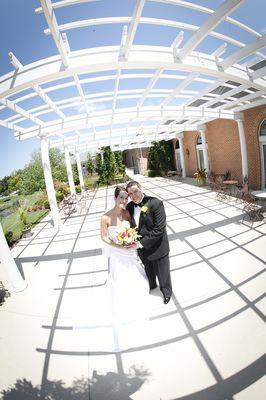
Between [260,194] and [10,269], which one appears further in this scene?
[260,194]

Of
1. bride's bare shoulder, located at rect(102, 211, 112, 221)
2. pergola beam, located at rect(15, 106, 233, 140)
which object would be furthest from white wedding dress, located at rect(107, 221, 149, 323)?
pergola beam, located at rect(15, 106, 233, 140)

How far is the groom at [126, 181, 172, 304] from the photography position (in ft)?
12.7

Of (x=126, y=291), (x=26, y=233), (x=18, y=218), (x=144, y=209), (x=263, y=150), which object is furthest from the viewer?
(x=18, y=218)

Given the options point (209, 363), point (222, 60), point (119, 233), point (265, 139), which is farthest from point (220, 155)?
point (209, 363)

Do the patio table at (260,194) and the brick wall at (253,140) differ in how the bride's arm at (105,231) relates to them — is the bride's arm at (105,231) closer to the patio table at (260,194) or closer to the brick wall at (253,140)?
the patio table at (260,194)

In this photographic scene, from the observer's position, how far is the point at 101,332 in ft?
11.9

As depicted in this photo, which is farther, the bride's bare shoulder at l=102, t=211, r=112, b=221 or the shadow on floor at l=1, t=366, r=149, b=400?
the bride's bare shoulder at l=102, t=211, r=112, b=221

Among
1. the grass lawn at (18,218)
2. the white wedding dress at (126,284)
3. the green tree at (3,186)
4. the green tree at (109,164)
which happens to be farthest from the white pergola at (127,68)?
the green tree at (3,186)

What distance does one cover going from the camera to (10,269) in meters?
5.13

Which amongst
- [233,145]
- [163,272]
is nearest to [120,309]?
[163,272]

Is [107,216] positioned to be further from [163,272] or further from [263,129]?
[263,129]

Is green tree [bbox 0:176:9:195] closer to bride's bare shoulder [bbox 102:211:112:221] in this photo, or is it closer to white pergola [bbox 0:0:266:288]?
white pergola [bbox 0:0:266:288]

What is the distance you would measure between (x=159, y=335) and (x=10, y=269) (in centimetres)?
349

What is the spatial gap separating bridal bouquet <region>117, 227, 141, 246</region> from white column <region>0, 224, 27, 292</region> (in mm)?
2631
